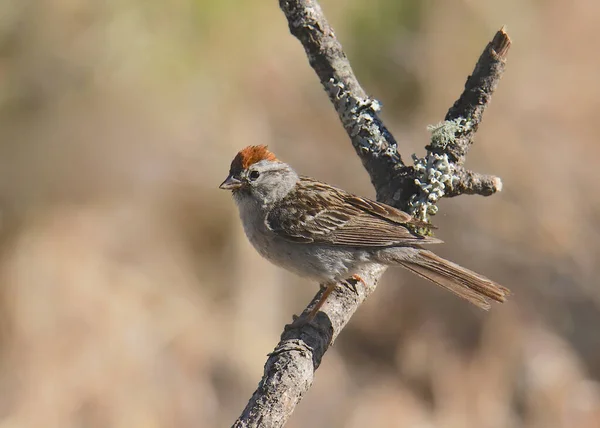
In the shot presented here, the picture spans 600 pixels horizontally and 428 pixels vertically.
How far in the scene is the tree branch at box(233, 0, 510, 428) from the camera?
2.62 metres

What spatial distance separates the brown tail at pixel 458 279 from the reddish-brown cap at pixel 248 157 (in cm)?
69

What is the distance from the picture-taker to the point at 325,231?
3.12m

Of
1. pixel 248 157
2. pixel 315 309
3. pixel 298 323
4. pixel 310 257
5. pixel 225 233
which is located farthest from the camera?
pixel 225 233

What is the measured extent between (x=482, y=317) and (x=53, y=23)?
3.20m

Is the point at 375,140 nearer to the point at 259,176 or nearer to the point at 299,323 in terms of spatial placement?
the point at 259,176

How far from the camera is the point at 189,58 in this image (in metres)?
4.72

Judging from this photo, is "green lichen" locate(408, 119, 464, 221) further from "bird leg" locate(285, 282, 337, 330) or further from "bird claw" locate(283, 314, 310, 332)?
"bird claw" locate(283, 314, 310, 332)

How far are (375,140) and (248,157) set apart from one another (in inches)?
21.0

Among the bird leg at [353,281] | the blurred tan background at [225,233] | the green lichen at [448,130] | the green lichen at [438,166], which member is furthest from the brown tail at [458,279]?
the blurred tan background at [225,233]

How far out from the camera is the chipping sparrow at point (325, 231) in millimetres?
2852

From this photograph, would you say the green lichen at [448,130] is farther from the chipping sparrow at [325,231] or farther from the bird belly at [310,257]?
the bird belly at [310,257]

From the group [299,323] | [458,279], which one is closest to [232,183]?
[299,323]

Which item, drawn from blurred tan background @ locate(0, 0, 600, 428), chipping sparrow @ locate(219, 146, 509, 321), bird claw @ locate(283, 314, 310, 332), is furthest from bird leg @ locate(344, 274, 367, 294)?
blurred tan background @ locate(0, 0, 600, 428)

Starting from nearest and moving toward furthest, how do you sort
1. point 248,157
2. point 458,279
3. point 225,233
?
point 458,279 < point 248,157 < point 225,233
